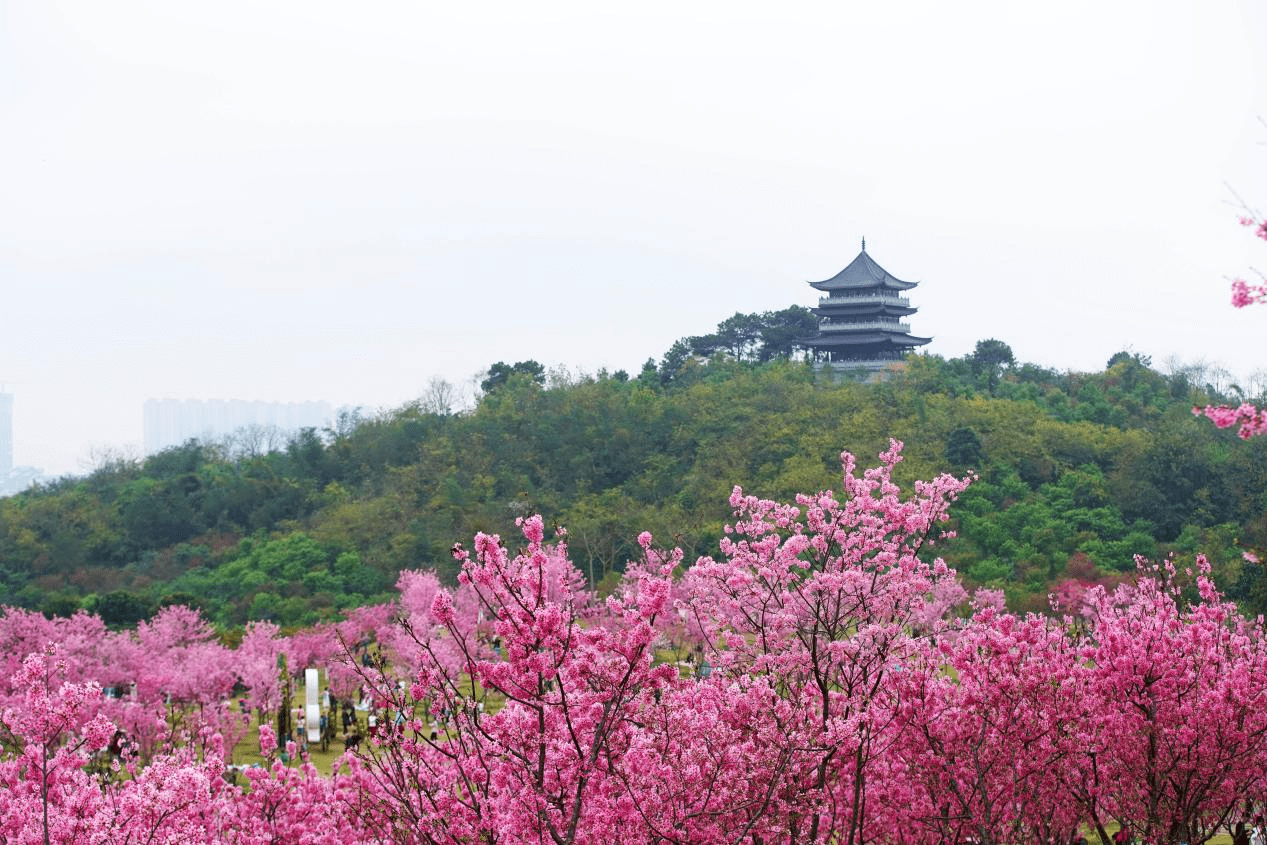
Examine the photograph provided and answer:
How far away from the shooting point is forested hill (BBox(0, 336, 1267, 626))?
112 feet

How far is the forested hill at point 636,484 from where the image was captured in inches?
1350

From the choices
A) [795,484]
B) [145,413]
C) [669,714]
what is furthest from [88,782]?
[145,413]

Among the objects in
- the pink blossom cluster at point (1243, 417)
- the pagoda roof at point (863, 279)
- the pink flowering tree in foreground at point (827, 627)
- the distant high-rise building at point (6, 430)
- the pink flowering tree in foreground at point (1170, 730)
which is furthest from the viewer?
the distant high-rise building at point (6, 430)

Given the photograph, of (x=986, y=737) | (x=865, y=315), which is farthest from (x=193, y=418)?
(x=986, y=737)

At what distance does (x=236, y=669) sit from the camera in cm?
2167

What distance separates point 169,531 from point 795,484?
22913 mm

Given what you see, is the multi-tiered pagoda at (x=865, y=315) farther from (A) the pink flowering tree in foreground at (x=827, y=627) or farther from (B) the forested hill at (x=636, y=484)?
(A) the pink flowering tree in foreground at (x=827, y=627)

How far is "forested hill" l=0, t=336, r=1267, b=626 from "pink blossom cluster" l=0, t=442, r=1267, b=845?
19420mm

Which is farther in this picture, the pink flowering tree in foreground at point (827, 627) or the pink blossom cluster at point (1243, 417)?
the pink flowering tree in foreground at point (827, 627)

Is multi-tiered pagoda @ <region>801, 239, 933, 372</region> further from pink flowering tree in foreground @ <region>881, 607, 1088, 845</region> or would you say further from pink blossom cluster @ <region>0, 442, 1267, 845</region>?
pink flowering tree in foreground @ <region>881, 607, 1088, 845</region>

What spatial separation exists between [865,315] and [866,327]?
84 cm

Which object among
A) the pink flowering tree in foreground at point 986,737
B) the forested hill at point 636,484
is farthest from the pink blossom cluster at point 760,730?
the forested hill at point 636,484

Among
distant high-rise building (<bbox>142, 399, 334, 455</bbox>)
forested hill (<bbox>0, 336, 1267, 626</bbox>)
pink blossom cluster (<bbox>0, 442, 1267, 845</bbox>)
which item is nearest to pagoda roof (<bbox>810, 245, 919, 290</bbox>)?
forested hill (<bbox>0, 336, 1267, 626</bbox>)

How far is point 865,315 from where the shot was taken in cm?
5381
